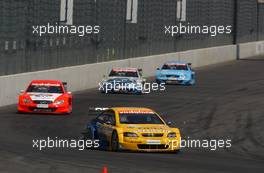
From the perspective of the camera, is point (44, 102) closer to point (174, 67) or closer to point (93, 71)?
point (93, 71)

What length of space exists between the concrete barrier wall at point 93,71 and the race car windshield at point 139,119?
46.2ft

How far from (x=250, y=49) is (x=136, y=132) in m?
64.1

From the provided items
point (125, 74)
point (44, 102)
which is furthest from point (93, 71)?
point (44, 102)

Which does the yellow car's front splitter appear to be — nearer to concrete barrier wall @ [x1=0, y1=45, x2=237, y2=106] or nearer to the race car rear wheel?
the race car rear wheel

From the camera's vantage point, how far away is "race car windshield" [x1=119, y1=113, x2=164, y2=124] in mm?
23891

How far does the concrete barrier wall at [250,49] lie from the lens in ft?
270

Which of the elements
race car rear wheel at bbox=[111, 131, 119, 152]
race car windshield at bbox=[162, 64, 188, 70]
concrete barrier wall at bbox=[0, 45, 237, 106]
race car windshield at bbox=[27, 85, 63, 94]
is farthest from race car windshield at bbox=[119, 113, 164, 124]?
race car windshield at bbox=[162, 64, 188, 70]

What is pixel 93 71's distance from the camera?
5006cm

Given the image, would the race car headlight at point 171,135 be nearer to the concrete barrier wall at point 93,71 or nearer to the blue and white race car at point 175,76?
the concrete barrier wall at point 93,71

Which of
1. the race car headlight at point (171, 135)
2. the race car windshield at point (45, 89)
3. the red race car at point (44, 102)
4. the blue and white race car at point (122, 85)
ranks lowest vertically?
the race car headlight at point (171, 135)

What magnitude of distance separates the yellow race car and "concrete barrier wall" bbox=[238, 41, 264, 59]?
5811cm

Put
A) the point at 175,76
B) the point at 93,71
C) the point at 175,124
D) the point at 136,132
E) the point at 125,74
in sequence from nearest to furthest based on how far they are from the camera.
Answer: the point at 136,132, the point at 175,124, the point at 125,74, the point at 93,71, the point at 175,76

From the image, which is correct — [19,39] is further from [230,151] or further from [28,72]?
[230,151]

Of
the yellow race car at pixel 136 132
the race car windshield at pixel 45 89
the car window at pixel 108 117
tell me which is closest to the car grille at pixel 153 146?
the yellow race car at pixel 136 132
